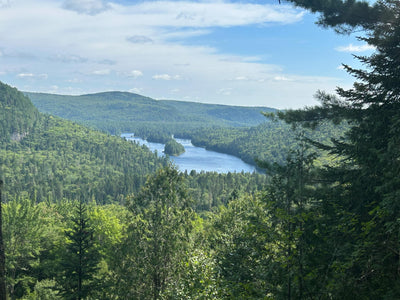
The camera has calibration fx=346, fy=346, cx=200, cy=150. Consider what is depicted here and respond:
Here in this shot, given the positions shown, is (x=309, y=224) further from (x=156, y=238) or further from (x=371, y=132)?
(x=156, y=238)

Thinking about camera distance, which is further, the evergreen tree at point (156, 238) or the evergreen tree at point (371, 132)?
the evergreen tree at point (156, 238)

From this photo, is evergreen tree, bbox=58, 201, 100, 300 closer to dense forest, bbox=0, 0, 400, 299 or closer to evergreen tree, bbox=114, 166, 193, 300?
dense forest, bbox=0, 0, 400, 299

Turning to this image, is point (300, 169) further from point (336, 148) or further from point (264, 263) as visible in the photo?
point (336, 148)

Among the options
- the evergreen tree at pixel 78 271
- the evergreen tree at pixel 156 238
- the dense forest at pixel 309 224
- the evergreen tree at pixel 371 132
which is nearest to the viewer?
the dense forest at pixel 309 224

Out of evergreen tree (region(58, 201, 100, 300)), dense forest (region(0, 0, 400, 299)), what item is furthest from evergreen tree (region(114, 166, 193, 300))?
evergreen tree (region(58, 201, 100, 300))

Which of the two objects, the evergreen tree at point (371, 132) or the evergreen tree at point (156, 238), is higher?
the evergreen tree at point (371, 132)

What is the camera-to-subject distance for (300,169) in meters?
8.09

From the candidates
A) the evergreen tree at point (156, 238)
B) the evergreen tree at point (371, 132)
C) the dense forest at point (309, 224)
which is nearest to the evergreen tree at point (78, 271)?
the dense forest at point (309, 224)

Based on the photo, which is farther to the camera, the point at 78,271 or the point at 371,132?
the point at 78,271

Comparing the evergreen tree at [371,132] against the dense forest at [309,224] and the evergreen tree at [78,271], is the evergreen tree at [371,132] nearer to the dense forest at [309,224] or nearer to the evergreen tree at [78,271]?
the dense forest at [309,224]

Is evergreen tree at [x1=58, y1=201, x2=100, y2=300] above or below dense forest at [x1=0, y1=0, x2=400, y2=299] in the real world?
below

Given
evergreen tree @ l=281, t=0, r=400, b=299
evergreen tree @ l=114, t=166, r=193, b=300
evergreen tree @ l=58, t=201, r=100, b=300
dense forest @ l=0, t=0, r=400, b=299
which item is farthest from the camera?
evergreen tree @ l=58, t=201, r=100, b=300

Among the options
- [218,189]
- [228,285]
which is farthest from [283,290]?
[218,189]

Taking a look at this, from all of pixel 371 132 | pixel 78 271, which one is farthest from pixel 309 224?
pixel 78 271
